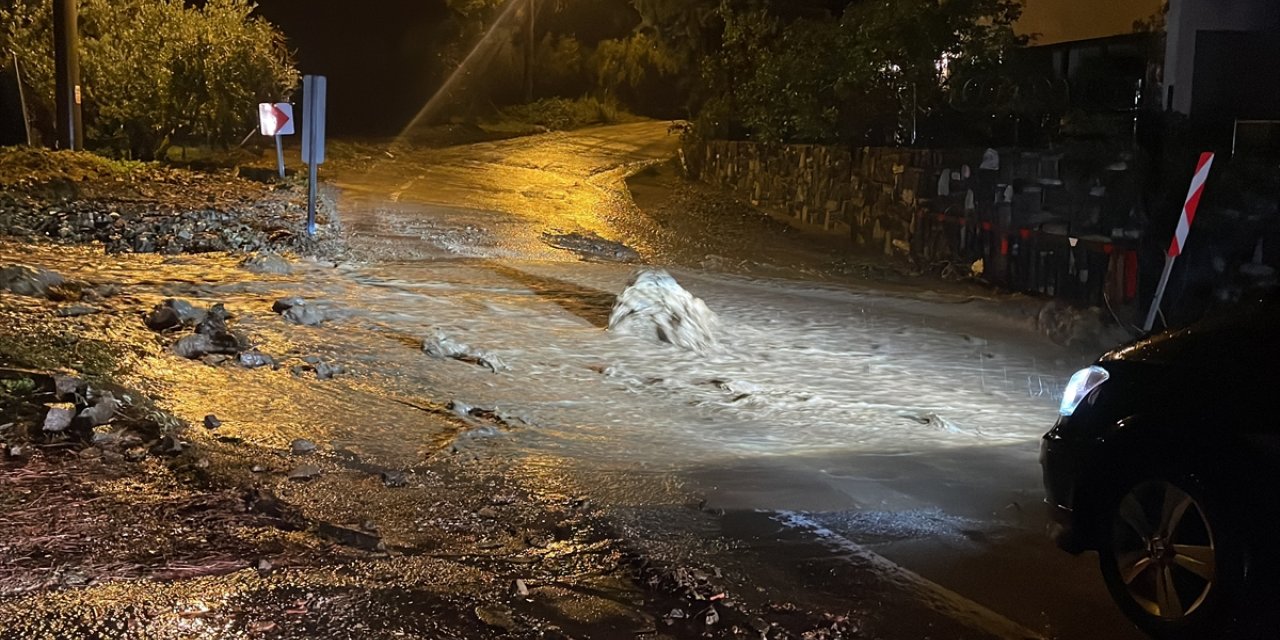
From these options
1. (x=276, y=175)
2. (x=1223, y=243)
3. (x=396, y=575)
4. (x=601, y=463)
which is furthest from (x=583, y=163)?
(x=396, y=575)

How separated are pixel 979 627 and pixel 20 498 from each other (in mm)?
4370

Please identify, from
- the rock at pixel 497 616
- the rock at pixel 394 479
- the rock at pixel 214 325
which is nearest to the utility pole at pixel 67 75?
the rock at pixel 214 325

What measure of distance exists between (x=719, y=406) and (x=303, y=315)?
4.16 meters

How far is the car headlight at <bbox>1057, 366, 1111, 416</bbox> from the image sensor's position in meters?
5.17

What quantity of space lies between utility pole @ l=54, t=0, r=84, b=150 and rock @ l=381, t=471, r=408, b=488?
20441 millimetres

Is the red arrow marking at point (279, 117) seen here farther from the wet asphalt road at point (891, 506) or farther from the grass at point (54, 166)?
the wet asphalt road at point (891, 506)

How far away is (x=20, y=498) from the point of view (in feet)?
19.0

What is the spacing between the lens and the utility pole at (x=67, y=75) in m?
23.6

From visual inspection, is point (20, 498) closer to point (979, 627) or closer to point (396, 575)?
point (396, 575)

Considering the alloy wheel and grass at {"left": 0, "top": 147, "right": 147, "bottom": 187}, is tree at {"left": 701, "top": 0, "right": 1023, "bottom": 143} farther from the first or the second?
the alloy wheel

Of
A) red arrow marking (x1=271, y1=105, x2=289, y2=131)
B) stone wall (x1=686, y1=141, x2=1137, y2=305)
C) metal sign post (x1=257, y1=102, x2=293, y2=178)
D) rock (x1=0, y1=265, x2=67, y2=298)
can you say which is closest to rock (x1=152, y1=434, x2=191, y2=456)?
rock (x1=0, y1=265, x2=67, y2=298)

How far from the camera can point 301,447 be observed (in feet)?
23.0

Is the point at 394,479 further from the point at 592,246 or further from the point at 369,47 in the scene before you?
the point at 369,47

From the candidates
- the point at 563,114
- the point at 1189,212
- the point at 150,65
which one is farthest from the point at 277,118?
the point at 563,114
